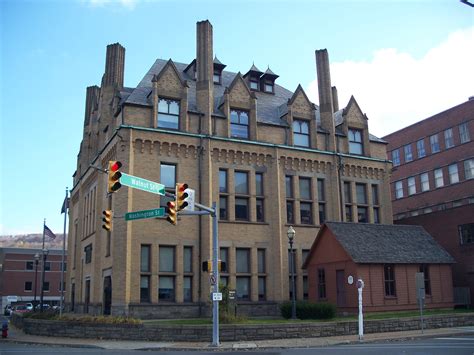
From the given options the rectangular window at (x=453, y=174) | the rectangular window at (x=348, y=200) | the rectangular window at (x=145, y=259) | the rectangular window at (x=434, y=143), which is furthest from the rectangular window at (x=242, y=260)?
the rectangular window at (x=434, y=143)

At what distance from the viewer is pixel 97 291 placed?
34.5m

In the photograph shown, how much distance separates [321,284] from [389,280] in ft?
14.3

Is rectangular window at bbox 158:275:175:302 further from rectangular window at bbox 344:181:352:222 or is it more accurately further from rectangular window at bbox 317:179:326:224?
rectangular window at bbox 344:181:352:222

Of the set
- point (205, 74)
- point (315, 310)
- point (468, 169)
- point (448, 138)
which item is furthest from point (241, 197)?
point (448, 138)

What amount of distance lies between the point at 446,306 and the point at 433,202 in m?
26.6

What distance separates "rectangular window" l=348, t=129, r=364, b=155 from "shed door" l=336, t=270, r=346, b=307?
11.6m

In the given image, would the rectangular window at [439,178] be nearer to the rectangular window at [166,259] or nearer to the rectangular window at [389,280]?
the rectangular window at [389,280]

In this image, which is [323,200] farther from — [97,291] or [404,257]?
[97,291]

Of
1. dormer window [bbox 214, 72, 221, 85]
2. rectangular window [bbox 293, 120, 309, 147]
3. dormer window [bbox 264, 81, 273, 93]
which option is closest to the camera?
rectangular window [bbox 293, 120, 309, 147]

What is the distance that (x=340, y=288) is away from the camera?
31.8m

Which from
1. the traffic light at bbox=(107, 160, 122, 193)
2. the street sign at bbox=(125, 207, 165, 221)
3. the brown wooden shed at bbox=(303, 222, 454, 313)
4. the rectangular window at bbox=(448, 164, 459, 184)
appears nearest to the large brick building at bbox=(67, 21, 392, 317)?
the brown wooden shed at bbox=(303, 222, 454, 313)

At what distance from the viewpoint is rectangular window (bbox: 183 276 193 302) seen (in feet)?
104

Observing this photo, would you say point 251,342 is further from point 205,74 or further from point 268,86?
point 268,86

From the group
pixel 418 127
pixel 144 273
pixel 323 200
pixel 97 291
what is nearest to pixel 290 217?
pixel 323 200
